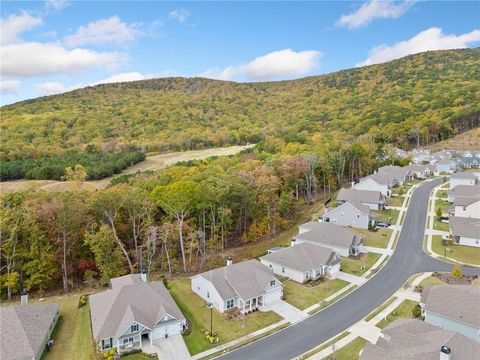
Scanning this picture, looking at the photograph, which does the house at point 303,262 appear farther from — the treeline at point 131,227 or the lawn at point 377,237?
the treeline at point 131,227

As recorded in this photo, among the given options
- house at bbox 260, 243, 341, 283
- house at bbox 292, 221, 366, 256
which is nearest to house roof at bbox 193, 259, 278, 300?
house at bbox 260, 243, 341, 283

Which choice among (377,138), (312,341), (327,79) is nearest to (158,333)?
(312,341)

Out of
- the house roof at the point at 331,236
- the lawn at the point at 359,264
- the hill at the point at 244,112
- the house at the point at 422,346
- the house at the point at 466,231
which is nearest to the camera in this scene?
the house at the point at 422,346

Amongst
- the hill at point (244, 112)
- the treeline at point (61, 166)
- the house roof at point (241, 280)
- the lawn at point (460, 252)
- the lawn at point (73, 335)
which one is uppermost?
the hill at point (244, 112)

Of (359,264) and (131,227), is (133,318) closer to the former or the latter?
(131,227)

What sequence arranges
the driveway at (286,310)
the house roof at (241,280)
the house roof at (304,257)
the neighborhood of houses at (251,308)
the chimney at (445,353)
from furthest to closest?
the house roof at (304,257)
the house roof at (241,280)
the driveway at (286,310)
the neighborhood of houses at (251,308)
the chimney at (445,353)

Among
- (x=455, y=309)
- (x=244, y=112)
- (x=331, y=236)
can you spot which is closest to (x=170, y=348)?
(x=455, y=309)

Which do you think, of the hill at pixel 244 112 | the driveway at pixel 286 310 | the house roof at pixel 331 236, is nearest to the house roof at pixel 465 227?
the house roof at pixel 331 236

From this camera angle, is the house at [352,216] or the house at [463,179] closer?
the house at [352,216]
